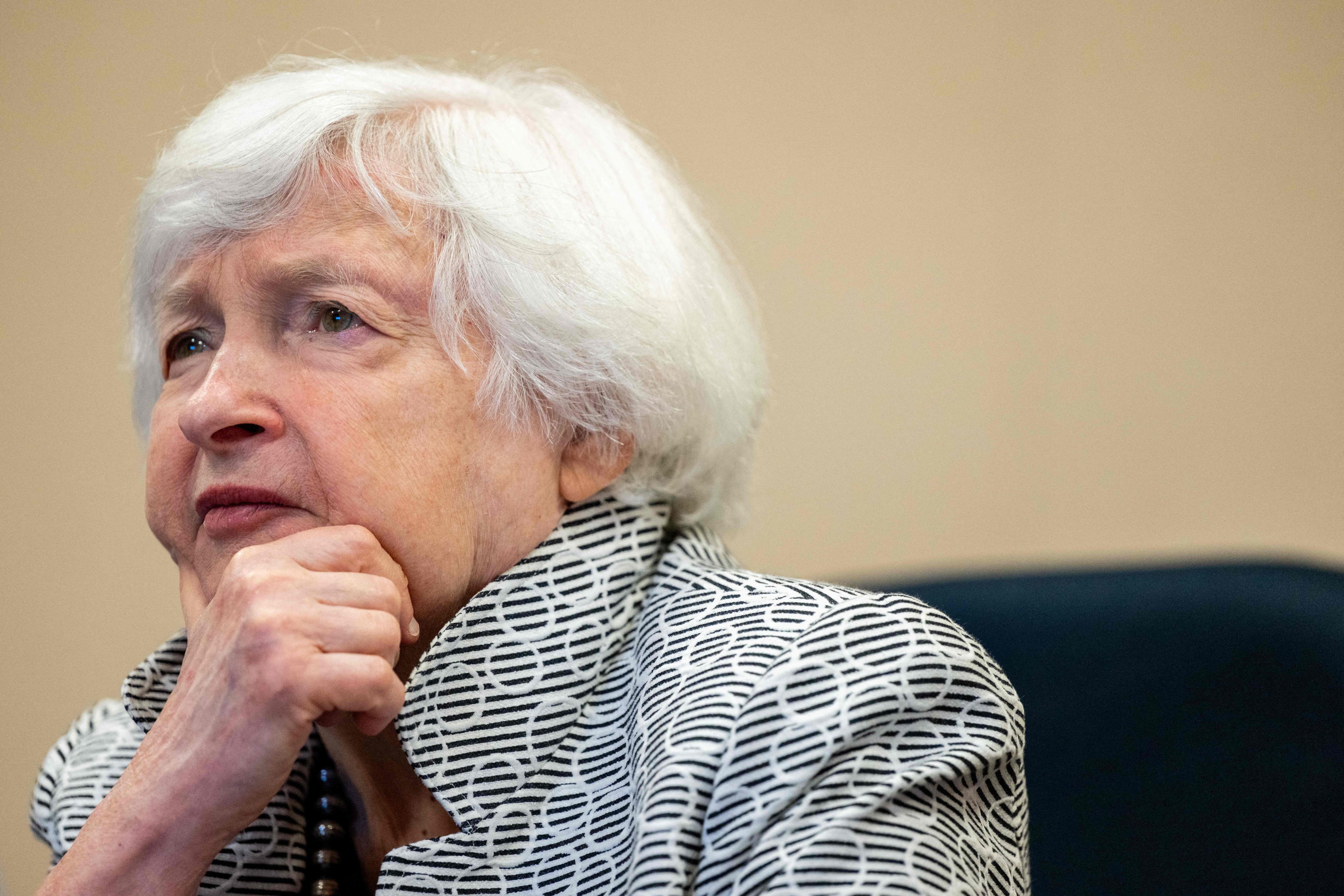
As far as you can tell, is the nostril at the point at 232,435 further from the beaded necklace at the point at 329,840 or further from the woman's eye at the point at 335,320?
the beaded necklace at the point at 329,840

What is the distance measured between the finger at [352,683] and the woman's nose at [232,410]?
0.25 metres

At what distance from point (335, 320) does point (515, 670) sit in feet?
1.24

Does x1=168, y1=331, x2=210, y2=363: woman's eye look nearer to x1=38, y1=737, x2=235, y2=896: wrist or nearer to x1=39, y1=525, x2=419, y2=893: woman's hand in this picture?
x1=39, y1=525, x2=419, y2=893: woman's hand

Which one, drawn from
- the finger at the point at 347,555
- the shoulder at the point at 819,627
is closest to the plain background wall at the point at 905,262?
the shoulder at the point at 819,627

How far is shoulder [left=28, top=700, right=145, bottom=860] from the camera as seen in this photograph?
122cm

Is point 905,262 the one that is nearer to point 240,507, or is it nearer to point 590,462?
point 590,462

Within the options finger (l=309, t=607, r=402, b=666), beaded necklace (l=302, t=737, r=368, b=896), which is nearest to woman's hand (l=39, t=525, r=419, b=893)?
finger (l=309, t=607, r=402, b=666)

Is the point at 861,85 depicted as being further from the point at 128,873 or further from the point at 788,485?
the point at 128,873

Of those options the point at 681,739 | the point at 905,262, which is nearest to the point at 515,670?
the point at 681,739

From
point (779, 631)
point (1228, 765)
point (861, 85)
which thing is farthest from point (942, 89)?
point (779, 631)

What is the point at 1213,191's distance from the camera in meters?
1.90

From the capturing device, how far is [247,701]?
0.86 metres

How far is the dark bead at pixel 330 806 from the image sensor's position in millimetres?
1201

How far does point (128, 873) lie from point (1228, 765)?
1192 millimetres
